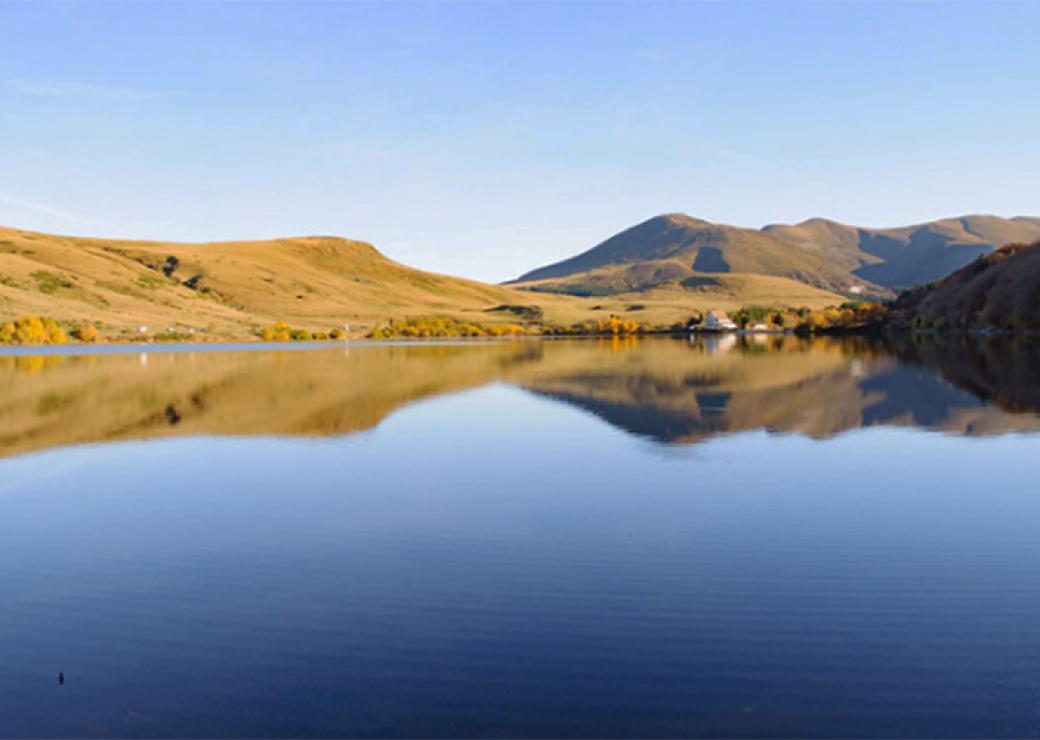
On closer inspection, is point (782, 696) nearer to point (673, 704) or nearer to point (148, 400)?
point (673, 704)

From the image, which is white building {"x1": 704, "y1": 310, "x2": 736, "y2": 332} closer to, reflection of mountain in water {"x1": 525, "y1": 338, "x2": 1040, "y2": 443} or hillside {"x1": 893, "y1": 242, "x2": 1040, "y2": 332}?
hillside {"x1": 893, "y1": 242, "x2": 1040, "y2": 332}

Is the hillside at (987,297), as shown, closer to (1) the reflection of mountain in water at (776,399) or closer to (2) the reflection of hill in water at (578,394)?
(2) the reflection of hill in water at (578,394)

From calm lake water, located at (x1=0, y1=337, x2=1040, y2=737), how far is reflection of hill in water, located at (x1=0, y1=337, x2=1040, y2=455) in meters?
1.25

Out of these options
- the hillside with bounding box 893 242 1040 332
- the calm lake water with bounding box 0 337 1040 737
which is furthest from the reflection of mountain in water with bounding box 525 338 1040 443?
the hillside with bounding box 893 242 1040 332

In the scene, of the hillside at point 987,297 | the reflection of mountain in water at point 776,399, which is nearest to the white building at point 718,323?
the hillside at point 987,297

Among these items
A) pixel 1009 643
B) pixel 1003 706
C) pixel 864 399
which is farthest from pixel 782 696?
pixel 864 399

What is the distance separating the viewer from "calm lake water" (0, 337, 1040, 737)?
306 inches

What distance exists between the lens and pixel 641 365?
6175cm

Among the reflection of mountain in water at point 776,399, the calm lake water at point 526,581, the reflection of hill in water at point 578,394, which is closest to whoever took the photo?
the calm lake water at point 526,581

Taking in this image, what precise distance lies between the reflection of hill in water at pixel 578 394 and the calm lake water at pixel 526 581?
125 cm

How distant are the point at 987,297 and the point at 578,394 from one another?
10036 cm

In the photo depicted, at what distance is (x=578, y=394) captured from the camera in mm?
40375

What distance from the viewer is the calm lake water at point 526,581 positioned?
25.5 ft

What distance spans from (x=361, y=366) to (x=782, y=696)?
5962 centimetres
